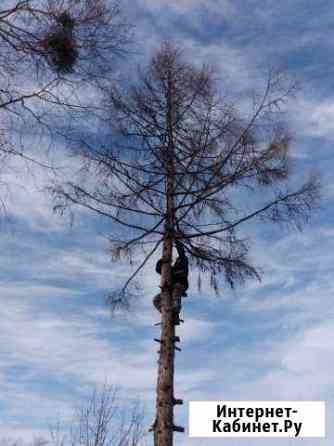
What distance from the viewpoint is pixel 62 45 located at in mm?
7957

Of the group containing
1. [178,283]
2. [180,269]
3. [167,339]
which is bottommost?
[167,339]

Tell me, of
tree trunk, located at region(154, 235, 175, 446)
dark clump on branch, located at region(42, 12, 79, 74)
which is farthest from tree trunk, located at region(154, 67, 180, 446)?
dark clump on branch, located at region(42, 12, 79, 74)

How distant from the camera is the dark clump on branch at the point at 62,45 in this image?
7.88 m

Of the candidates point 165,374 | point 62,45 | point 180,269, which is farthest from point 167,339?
point 62,45

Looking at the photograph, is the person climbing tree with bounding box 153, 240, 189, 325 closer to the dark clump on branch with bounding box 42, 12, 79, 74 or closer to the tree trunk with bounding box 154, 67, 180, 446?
the tree trunk with bounding box 154, 67, 180, 446

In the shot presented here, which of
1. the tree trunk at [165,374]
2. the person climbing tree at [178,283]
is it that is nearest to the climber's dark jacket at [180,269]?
the person climbing tree at [178,283]

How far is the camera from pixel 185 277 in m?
10.0

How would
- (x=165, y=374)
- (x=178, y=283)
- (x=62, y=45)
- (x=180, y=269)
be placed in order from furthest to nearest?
(x=180, y=269) < (x=178, y=283) < (x=165, y=374) < (x=62, y=45)

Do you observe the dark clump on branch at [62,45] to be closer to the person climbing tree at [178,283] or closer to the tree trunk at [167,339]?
the tree trunk at [167,339]

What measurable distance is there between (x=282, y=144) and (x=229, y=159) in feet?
2.77

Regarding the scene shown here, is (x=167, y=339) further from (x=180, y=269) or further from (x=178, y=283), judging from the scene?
(x=180, y=269)

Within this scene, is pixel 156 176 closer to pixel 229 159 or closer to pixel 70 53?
pixel 229 159

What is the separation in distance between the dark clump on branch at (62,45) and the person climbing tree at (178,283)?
3361 millimetres

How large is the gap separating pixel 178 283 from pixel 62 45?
12.3 feet
